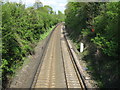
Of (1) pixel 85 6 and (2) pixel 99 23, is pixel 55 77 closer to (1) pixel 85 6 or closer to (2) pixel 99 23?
(2) pixel 99 23

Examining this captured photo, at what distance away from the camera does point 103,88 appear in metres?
9.88

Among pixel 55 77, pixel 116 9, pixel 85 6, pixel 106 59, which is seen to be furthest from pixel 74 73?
pixel 85 6

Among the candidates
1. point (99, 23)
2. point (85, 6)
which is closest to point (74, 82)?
point (99, 23)

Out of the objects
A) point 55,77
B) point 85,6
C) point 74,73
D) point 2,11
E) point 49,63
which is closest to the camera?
point 2,11

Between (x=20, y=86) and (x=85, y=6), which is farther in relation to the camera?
(x=85, y=6)

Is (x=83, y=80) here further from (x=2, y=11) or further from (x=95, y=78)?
(x=2, y=11)

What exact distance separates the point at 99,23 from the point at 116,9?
3597 millimetres

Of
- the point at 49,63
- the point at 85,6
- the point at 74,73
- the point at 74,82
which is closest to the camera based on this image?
the point at 74,82

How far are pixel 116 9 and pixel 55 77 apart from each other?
21.2ft

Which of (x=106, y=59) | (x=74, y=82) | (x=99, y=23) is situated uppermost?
(x=99, y=23)

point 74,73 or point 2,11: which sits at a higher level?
point 2,11

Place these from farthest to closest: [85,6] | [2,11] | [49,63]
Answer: [85,6], [49,63], [2,11]

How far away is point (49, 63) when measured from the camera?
15781 millimetres

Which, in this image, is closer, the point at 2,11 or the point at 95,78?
the point at 2,11
